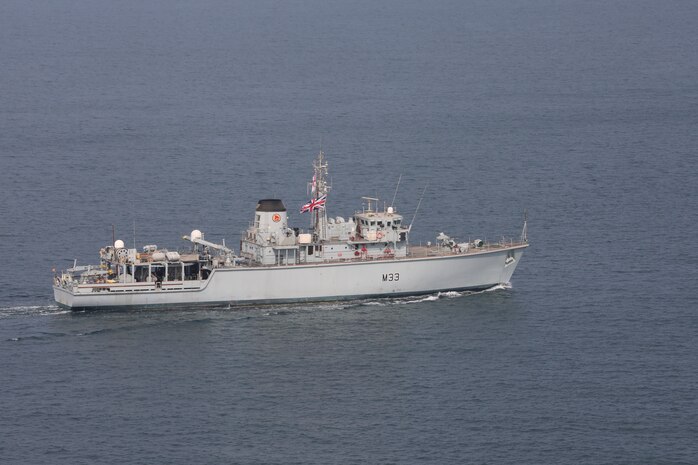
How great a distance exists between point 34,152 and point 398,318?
6790 centimetres

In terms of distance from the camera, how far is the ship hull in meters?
115

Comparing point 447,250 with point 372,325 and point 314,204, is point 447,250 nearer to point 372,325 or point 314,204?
point 314,204

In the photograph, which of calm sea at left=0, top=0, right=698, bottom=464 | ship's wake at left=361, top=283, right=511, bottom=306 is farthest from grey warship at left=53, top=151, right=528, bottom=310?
calm sea at left=0, top=0, right=698, bottom=464

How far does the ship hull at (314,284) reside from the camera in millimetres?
114938

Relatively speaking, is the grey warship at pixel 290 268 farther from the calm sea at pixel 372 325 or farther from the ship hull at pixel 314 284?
the calm sea at pixel 372 325

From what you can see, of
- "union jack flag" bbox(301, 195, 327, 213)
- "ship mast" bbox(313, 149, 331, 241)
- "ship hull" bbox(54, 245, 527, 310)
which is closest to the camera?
"ship hull" bbox(54, 245, 527, 310)

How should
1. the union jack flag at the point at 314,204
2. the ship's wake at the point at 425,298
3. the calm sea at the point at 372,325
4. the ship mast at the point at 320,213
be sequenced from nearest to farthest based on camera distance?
the calm sea at the point at 372,325
the ship's wake at the point at 425,298
the union jack flag at the point at 314,204
the ship mast at the point at 320,213

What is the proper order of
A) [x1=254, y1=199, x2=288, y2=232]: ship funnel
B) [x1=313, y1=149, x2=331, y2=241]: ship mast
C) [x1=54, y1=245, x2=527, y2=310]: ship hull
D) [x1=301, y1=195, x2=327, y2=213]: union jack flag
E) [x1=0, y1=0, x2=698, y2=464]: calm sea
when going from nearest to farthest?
[x1=0, y1=0, x2=698, y2=464]: calm sea → [x1=54, y1=245, x2=527, y2=310]: ship hull → [x1=301, y1=195, x2=327, y2=213]: union jack flag → [x1=254, y1=199, x2=288, y2=232]: ship funnel → [x1=313, y1=149, x2=331, y2=241]: ship mast

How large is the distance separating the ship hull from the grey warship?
7 centimetres

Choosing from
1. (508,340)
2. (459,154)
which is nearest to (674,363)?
(508,340)

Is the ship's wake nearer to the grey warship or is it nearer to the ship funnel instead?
the grey warship

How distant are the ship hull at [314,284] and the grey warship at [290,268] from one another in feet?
0.25

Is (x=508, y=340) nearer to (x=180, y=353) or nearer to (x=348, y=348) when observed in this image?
(x=348, y=348)

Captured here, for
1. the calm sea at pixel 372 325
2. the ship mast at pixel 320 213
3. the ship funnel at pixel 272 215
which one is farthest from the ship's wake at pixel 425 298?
the ship funnel at pixel 272 215
